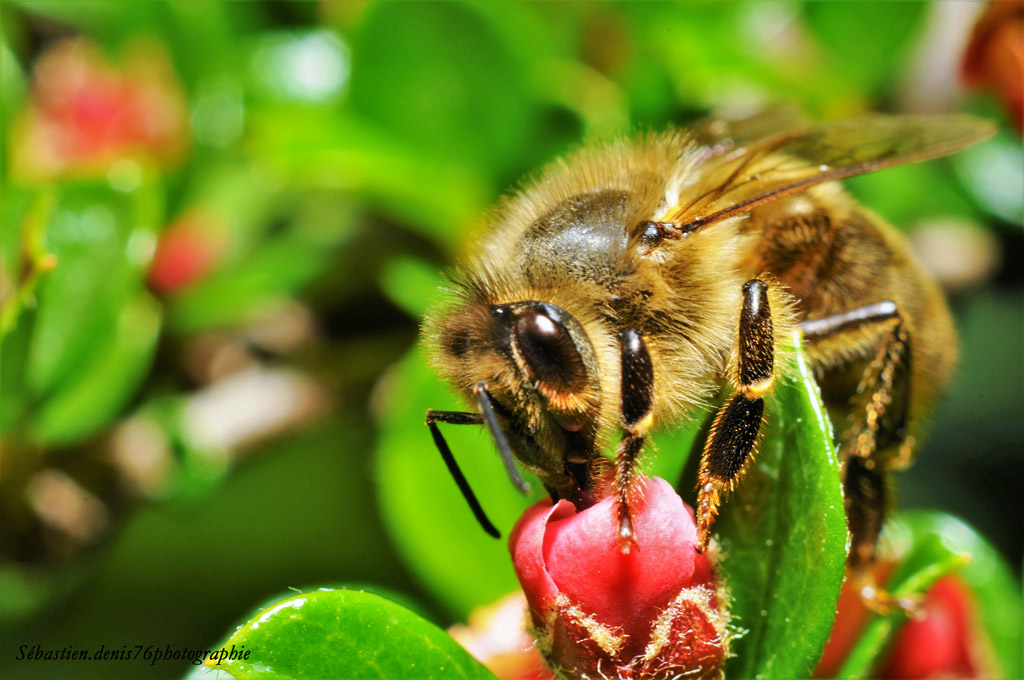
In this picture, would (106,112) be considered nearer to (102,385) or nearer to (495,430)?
(102,385)

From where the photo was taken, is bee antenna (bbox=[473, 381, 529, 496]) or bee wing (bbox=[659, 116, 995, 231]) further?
bee wing (bbox=[659, 116, 995, 231])

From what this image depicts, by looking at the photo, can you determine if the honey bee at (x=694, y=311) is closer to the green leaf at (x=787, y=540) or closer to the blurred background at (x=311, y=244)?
the green leaf at (x=787, y=540)

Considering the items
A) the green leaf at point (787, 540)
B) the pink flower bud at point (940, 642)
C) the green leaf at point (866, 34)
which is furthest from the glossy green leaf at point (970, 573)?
the green leaf at point (866, 34)

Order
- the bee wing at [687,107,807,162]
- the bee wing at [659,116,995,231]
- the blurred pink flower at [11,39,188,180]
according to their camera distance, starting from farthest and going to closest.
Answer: the blurred pink flower at [11,39,188,180] → the bee wing at [687,107,807,162] → the bee wing at [659,116,995,231]

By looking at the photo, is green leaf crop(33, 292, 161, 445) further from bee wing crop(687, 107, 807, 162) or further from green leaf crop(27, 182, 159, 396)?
bee wing crop(687, 107, 807, 162)

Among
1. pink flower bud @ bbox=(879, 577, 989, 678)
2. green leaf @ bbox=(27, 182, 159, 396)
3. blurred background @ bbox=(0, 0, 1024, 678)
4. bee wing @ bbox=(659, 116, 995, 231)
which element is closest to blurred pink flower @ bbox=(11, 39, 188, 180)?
blurred background @ bbox=(0, 0, 1024, 678)

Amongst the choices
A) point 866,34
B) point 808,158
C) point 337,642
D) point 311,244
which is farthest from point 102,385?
point 866,34
